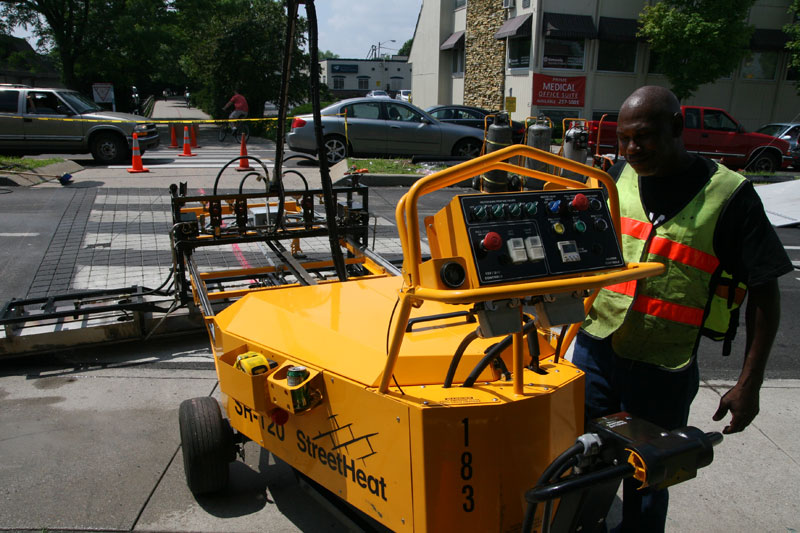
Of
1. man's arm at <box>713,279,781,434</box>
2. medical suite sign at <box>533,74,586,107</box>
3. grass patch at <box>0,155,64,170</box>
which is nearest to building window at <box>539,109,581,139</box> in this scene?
medical suite sign at <box>533,74,586,107</box>

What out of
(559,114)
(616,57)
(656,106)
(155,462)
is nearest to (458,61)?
(559,114)

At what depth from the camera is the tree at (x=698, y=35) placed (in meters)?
20.8

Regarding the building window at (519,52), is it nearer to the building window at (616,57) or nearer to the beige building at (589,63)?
the beige building at (589,63)

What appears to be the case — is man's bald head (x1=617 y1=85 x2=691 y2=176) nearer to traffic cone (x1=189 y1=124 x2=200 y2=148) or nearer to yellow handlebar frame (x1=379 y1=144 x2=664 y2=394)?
yellow handlebar frame (x1=379 y1=144 x2=664 y2=394)

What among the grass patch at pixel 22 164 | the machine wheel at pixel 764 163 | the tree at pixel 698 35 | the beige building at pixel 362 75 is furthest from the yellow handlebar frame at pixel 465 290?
the beige building at pixel 362 75

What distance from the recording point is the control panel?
1.81 meters

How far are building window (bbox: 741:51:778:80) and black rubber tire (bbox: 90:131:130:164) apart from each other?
2293 centimetres

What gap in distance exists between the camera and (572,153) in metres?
8.86

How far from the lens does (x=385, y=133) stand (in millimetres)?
14992

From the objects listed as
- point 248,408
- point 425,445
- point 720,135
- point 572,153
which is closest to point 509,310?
point 425,445

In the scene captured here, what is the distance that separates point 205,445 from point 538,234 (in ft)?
6.28

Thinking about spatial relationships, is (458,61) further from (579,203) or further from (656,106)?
(579,203)

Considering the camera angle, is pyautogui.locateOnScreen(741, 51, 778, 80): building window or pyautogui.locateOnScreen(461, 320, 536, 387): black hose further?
pyautogui.locateOnScreen(741, 51, 778, 80): building window

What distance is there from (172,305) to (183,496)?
195cm
